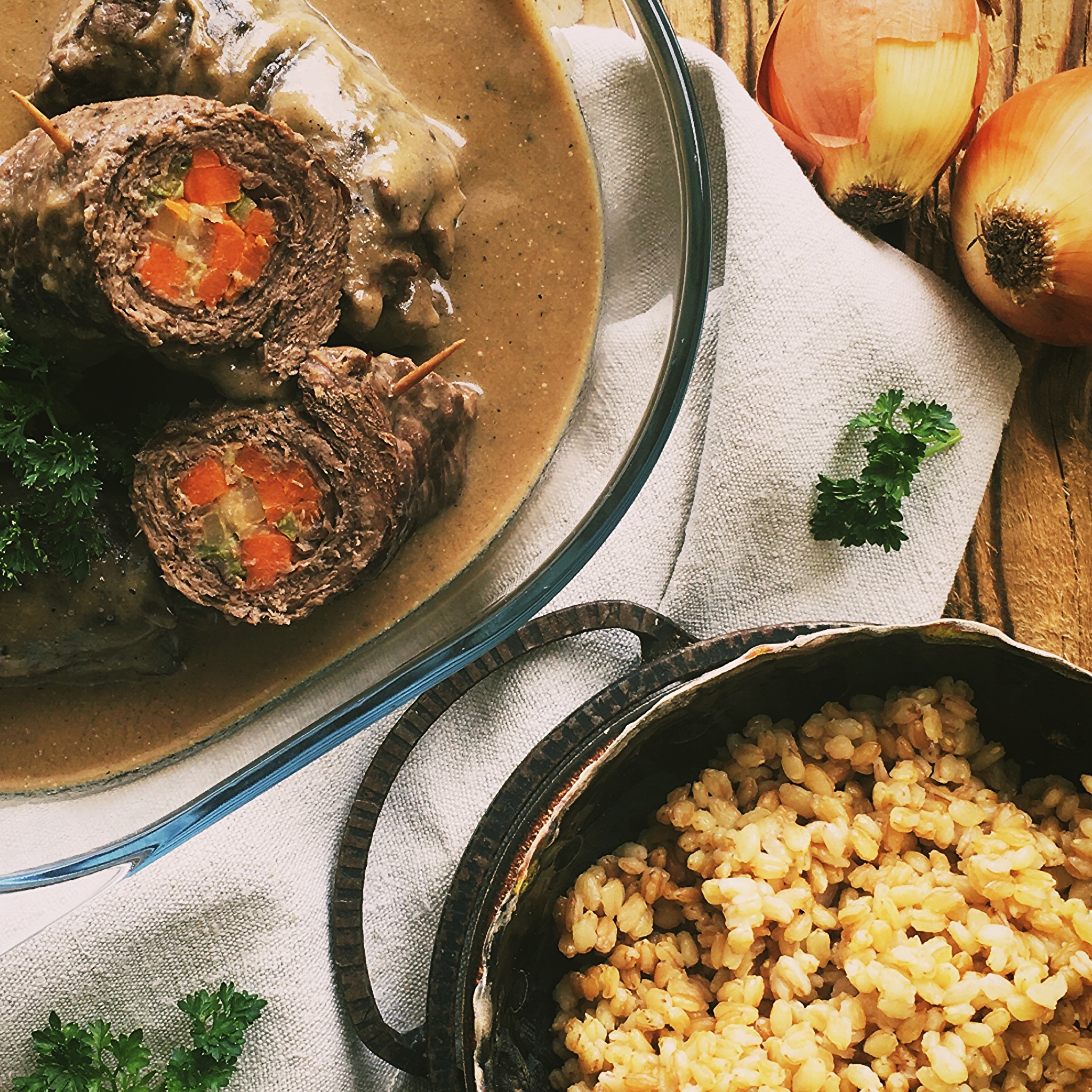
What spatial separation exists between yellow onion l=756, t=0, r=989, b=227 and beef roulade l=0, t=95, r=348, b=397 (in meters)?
1.18

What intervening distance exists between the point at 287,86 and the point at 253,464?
0.73 m

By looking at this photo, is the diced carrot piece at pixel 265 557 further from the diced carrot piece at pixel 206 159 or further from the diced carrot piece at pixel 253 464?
the diced carrot piece at pixel 206 159

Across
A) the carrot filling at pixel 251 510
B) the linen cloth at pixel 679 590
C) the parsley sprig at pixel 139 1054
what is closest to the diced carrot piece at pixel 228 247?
the carrot filling at pixel 251 510

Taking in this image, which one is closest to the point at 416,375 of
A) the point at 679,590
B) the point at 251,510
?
the point at 251,510

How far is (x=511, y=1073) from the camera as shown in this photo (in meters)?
2.44

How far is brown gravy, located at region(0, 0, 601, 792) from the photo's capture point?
2518 mm

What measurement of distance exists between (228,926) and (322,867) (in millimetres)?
250

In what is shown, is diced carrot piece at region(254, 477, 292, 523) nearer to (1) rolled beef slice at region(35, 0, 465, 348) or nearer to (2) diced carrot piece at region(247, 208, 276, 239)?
(1) rolled beef slice at region(35, 0, 465, 348)

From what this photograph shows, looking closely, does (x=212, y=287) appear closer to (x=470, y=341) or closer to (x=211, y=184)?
(x=211, y=184)

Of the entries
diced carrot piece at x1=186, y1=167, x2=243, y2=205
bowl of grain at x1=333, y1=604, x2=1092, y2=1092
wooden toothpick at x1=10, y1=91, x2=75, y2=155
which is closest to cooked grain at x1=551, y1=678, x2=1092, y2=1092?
bowl of grain at x1=333, y1=604, x2=1092, y2=1092

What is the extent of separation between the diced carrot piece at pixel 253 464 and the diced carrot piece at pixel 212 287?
282mm

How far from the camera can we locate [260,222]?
6.94ft

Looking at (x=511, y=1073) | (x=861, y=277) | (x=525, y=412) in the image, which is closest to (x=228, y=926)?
(x=511, y=1073)

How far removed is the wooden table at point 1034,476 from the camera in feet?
9.48
